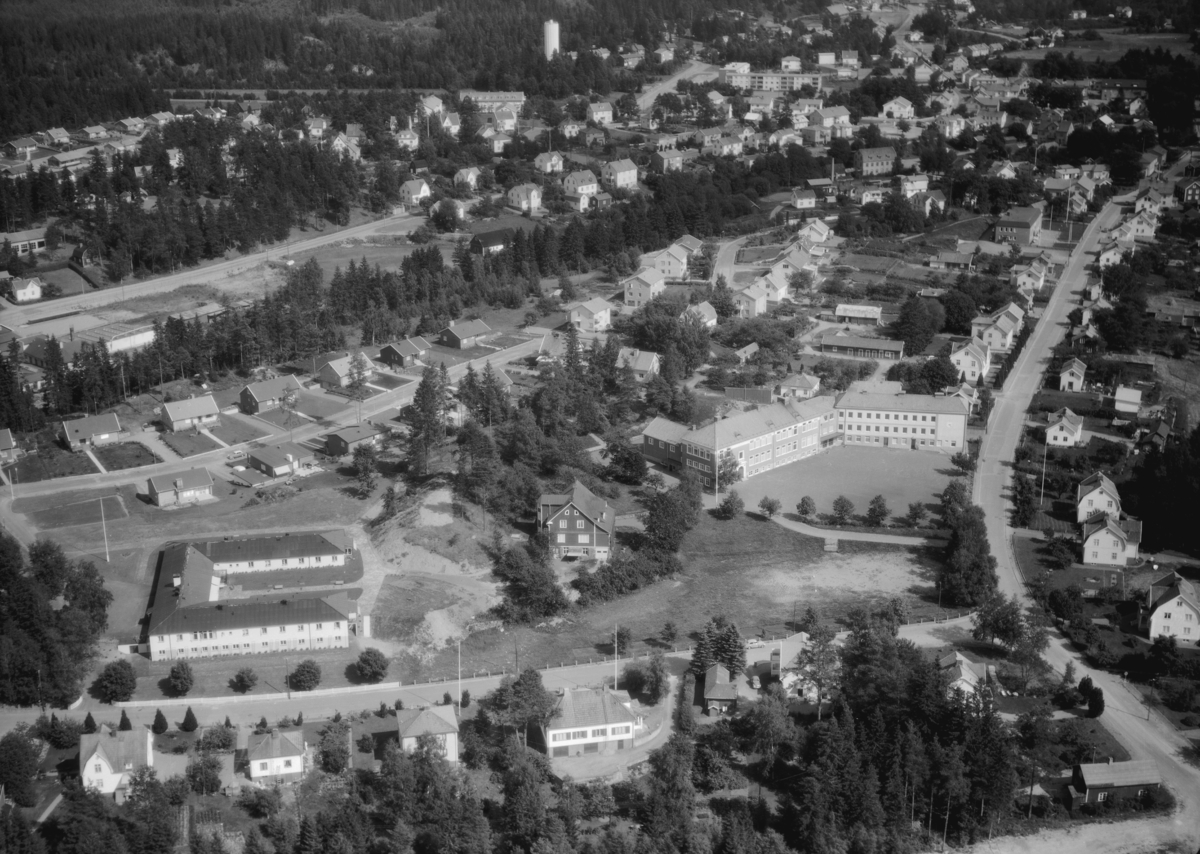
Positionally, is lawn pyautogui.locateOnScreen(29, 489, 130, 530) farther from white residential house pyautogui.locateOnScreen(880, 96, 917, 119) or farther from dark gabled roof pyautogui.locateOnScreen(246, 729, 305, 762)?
white residential house pyautogui.locateOnScreen(880, 96, 917, 119)

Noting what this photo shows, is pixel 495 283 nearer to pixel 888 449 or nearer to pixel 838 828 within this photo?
pixel 888 449

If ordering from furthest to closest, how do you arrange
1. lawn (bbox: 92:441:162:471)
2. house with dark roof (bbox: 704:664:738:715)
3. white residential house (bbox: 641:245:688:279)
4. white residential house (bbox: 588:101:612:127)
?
1. white residential house (bbox: 588:101:612:127)
2. white residential house (bbox: 641:245:688:279)
3. lawn (bbox: 92:441:162:471)
4. house with dark roof (bbox: 704:664:738:715)

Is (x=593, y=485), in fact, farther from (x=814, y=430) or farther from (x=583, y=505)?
(x=814, y=430)

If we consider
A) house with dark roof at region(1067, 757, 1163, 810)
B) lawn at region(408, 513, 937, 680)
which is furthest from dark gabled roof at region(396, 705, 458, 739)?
house with dark roof at region(1067, 757, 1163, 810)

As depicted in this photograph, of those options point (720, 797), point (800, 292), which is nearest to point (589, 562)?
point (720, 797)

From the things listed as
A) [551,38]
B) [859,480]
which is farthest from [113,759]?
[551,38]

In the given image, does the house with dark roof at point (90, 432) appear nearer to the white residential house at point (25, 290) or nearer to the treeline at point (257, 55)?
the white residential house at point (25, 290)

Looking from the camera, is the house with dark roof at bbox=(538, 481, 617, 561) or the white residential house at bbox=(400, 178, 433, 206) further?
A: the white residential house at bbox=(400, 178, 433, 206)
